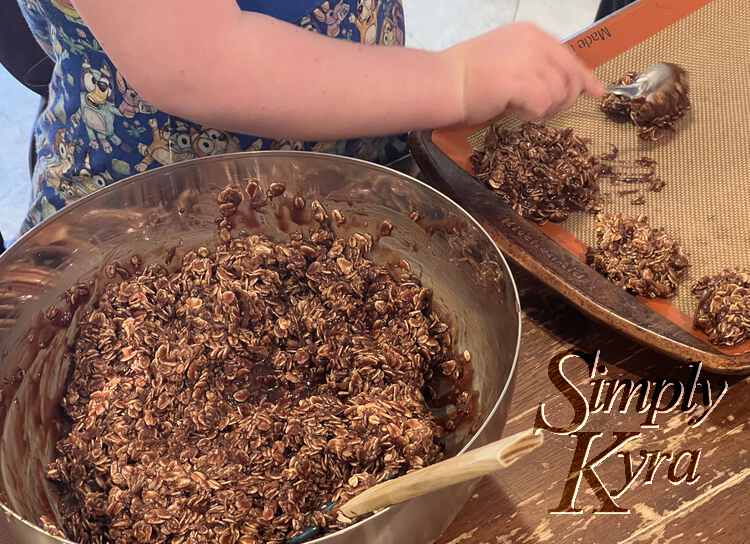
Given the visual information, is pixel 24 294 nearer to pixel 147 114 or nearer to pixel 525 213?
pixel 147 114

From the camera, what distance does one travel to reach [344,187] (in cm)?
83

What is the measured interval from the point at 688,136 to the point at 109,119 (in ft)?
2.70

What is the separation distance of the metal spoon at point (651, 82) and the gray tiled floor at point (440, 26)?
1.44 meters

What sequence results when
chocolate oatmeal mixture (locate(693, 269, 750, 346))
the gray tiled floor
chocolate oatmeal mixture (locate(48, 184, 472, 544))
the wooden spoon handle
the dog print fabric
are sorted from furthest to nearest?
the gray tiled floor, the dog print fabric, chocolate oatmeal mixture (locate(693, 269, 750, 346)), chocolate oatmeal mixture (locate(48, 184, 472, 544)), the wooden spoon handle

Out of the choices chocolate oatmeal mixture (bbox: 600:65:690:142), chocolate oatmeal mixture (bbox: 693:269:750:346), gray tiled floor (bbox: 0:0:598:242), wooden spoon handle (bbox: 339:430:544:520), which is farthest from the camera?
gray tiled floor (bbox: 0:0:598:242)

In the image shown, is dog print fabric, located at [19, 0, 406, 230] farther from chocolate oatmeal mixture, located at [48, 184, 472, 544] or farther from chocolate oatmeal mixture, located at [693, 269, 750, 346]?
chocolate oatmeal mixture, located at [693, 269, 750, 346]

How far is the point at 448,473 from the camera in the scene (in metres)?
0.51

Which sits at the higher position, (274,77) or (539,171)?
(274,77)

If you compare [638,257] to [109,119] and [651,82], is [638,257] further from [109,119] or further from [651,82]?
[109,119]

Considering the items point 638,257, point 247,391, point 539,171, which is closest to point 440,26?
point 539,171

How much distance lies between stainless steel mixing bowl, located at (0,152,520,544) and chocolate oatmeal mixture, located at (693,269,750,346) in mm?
265

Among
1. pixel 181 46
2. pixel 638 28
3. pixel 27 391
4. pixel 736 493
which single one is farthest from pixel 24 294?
pixel 638 28

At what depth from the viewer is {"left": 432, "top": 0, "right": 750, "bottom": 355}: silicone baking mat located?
0.95m

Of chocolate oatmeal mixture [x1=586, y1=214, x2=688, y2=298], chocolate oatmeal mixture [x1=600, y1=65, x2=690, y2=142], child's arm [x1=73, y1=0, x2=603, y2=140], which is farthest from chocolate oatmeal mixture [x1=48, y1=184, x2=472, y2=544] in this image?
chocolate oatmeal mixture [x1=600, y1=65, x2=690, y2=142]
